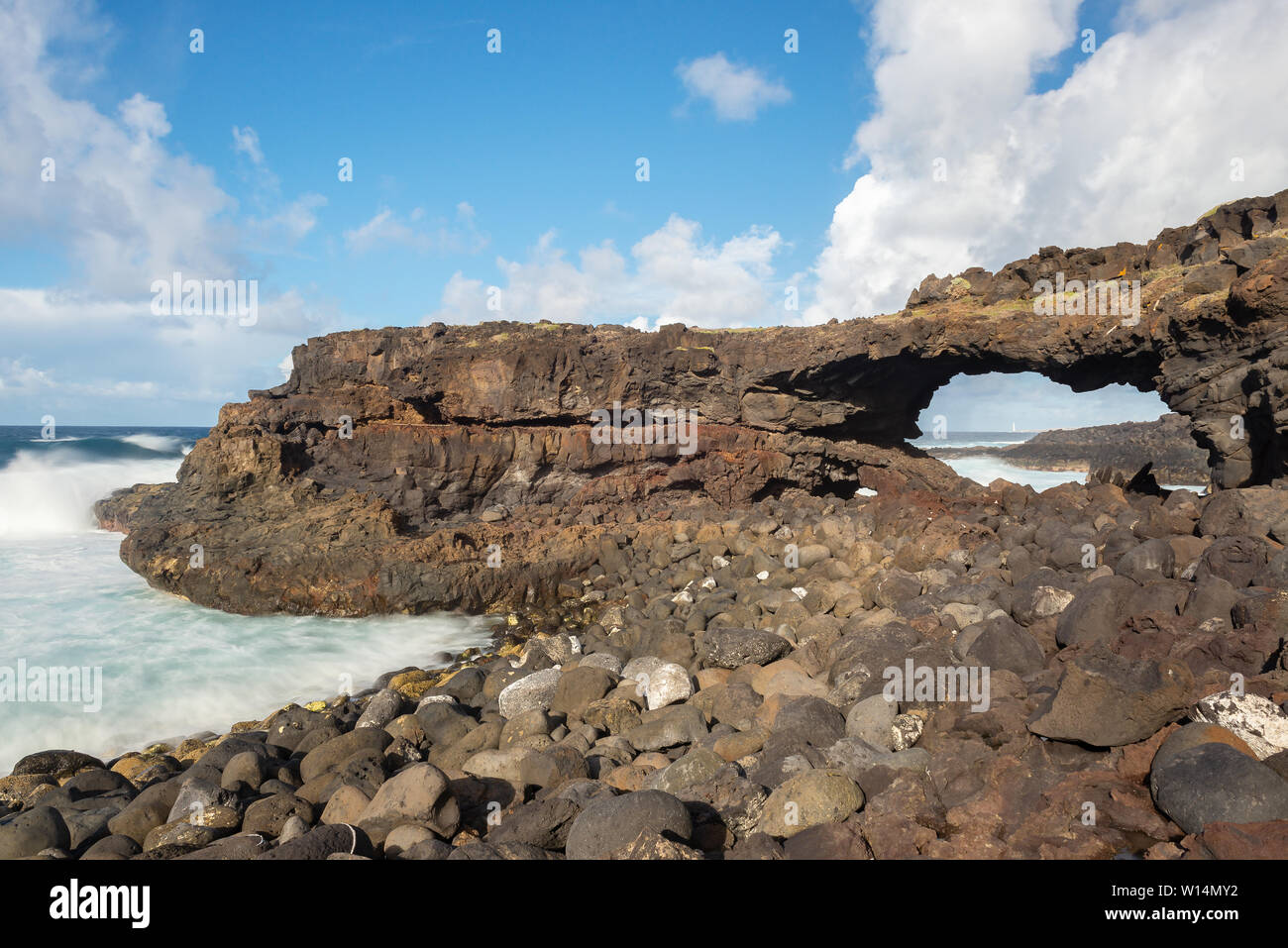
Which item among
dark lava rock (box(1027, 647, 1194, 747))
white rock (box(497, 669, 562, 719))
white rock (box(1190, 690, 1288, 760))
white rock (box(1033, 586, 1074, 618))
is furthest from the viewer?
white rock (box(497, 669, 562, 719))

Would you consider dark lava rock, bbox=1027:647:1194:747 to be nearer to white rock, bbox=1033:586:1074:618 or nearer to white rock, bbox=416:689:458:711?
white rock, bbox=1033:586:1074:618

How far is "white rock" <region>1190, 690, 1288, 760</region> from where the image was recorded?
418 centimetres

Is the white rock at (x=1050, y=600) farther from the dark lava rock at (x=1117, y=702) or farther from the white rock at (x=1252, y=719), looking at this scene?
the white rock at (x=1252, y=719)

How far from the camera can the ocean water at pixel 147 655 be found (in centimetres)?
1002

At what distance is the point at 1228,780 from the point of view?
12.4ft

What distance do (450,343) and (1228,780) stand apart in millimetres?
19092

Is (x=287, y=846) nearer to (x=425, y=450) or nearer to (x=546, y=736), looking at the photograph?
(x=546, y=736)
